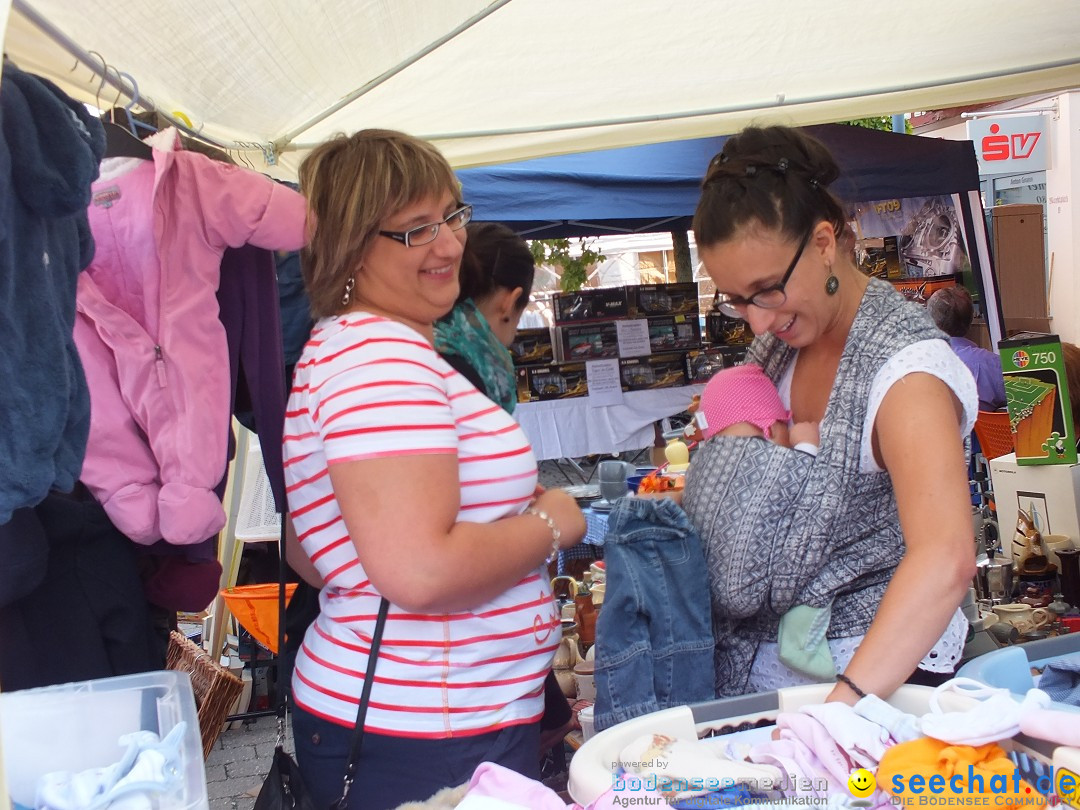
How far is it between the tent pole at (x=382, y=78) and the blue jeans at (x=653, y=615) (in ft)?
5.17

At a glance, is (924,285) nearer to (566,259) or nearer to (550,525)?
(566,259)

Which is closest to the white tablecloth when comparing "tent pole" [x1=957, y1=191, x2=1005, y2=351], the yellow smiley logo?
"tent pole" [x1=957, y1=191, x2=1005, y2=351]

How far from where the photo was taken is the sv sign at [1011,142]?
28.6ft

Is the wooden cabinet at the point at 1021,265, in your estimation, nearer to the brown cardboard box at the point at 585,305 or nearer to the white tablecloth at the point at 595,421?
the white tablecloth at the point at 595,421

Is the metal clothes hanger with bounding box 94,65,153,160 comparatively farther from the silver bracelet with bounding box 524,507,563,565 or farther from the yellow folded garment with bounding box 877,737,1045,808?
the yellow folded garment with bounding box 877,737,1045,808

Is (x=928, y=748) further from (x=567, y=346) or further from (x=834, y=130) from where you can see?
(x=567, y=346)

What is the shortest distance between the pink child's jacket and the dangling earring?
94 centimetres

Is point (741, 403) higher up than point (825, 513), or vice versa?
point (741, 403)

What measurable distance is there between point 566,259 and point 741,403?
615 centimetres

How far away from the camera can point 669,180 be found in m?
5.72

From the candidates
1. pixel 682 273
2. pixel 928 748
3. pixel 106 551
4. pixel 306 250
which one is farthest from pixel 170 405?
pixel 682 273

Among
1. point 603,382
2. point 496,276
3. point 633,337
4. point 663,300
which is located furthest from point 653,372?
point 496,276

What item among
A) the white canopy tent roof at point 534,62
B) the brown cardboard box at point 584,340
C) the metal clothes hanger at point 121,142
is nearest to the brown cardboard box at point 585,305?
the brown cardboard box at point 584,340

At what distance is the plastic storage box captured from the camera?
1030 mm
